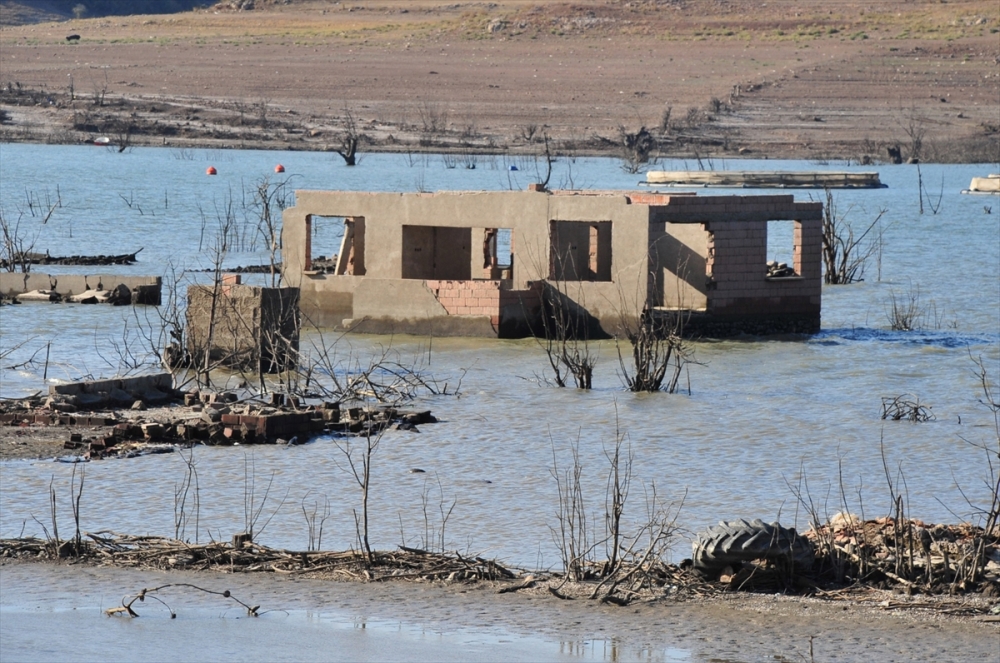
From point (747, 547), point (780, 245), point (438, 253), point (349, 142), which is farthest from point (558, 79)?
point (747, 547)

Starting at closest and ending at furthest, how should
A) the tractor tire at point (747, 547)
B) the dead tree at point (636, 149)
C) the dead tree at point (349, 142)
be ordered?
1. the tractor tire at point (747, 547)
2. the dead tree at point (349, 142)
3. the dead tree at point (636, 149)

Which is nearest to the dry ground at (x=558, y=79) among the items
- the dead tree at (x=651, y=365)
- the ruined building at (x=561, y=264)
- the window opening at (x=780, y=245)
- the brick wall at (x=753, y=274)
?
the window opening at (x=780, y=245)

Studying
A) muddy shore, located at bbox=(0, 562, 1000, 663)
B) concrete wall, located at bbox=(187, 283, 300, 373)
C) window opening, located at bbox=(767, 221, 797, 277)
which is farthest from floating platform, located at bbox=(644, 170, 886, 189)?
muddy shore, located at bbox=(0, 562, 1000, 663)

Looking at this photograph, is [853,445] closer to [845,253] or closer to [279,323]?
[279,323]

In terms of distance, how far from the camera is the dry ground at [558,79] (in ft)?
210

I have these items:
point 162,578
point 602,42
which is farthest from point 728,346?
point 602,42

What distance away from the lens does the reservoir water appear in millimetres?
9766

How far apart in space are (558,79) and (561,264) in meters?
53.1

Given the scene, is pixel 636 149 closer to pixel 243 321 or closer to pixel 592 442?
pixel 243 321

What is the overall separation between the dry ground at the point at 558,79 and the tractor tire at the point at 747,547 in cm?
5415

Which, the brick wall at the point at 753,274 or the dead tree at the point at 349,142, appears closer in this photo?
the brick wall at the point at 753,274

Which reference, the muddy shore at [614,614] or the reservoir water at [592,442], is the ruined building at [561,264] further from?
the muddy shore at [614,614]

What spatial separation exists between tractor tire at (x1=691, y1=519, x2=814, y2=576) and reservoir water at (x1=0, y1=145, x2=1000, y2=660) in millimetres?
1042

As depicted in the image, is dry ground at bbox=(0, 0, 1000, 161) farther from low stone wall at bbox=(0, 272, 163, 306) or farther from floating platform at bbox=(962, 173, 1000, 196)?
low stone wall at bbox=(0, 272, 163, 306)
